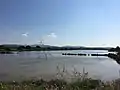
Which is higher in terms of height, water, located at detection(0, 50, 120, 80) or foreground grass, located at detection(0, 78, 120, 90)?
foreground grass, located at detection(0, 78, 120, 90)

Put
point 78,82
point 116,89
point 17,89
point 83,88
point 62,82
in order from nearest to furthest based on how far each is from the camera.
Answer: point 116,89
point 17,89
point 83,88
point 78,82
point 62,82

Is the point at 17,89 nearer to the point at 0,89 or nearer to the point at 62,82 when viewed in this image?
the point at 0,89

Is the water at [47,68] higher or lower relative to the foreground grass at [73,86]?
lower

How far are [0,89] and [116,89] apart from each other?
8.82 feet

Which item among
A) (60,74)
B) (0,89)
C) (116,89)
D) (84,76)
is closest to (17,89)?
(0,89)

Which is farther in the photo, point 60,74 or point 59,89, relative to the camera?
point 60,74

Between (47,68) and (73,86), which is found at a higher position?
(73,86)

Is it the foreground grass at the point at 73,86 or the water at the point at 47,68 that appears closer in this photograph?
the foreground grass at the point at 73,86

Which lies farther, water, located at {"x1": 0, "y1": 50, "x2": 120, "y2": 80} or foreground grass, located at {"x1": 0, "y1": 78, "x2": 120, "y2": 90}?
water, located at {"x1": 0, "y1": 50, "x2": 120, "y2": 80}

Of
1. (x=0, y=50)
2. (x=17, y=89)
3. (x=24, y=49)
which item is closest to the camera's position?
(x=17, y=89)

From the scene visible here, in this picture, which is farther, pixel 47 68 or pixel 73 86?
pixel 47 68

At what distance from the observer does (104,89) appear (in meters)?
5.20

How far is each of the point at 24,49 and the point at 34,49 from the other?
1115 cm

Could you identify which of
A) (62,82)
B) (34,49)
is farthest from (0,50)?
(62,82)
